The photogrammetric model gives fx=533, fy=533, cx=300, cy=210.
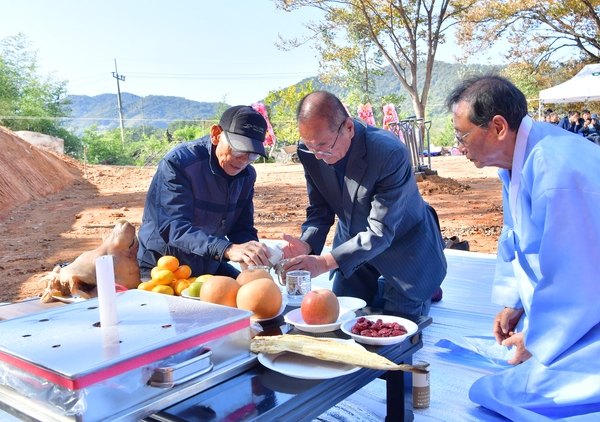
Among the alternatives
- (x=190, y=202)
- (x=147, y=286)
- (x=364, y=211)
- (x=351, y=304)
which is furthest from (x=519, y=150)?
(x=190, y=202)

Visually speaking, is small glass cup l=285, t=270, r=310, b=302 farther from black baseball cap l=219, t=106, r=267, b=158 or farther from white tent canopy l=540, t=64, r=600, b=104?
white tent canopy l=540, t=64, r=600, b=104

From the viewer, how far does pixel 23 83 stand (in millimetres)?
27516

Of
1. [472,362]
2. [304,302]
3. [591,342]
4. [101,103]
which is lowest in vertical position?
[472,362]

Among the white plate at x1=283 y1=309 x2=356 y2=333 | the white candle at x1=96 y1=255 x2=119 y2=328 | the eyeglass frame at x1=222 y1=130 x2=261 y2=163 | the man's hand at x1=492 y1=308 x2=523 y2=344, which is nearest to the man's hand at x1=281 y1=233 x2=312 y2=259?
the eyeglass frame at x1=222 y1=130 x2=261 y2=163

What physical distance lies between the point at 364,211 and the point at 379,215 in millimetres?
259

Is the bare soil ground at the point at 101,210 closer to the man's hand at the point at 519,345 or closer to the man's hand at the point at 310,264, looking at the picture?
the man's hand at the point at 310,264

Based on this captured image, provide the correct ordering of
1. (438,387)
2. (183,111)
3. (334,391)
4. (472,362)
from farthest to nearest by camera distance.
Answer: (183,111) < (472,362) < (438,387) < (334,391)

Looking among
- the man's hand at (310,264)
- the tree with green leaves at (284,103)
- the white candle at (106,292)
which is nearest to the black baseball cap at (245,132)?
the man's hand at (310,264)

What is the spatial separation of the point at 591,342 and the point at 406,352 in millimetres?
711

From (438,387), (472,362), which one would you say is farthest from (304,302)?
(472,362)

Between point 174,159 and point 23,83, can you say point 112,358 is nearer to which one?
point 174,159

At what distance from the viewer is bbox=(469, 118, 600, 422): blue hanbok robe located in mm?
1921

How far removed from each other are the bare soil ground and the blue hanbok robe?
5161 mm

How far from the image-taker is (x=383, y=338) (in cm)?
175
